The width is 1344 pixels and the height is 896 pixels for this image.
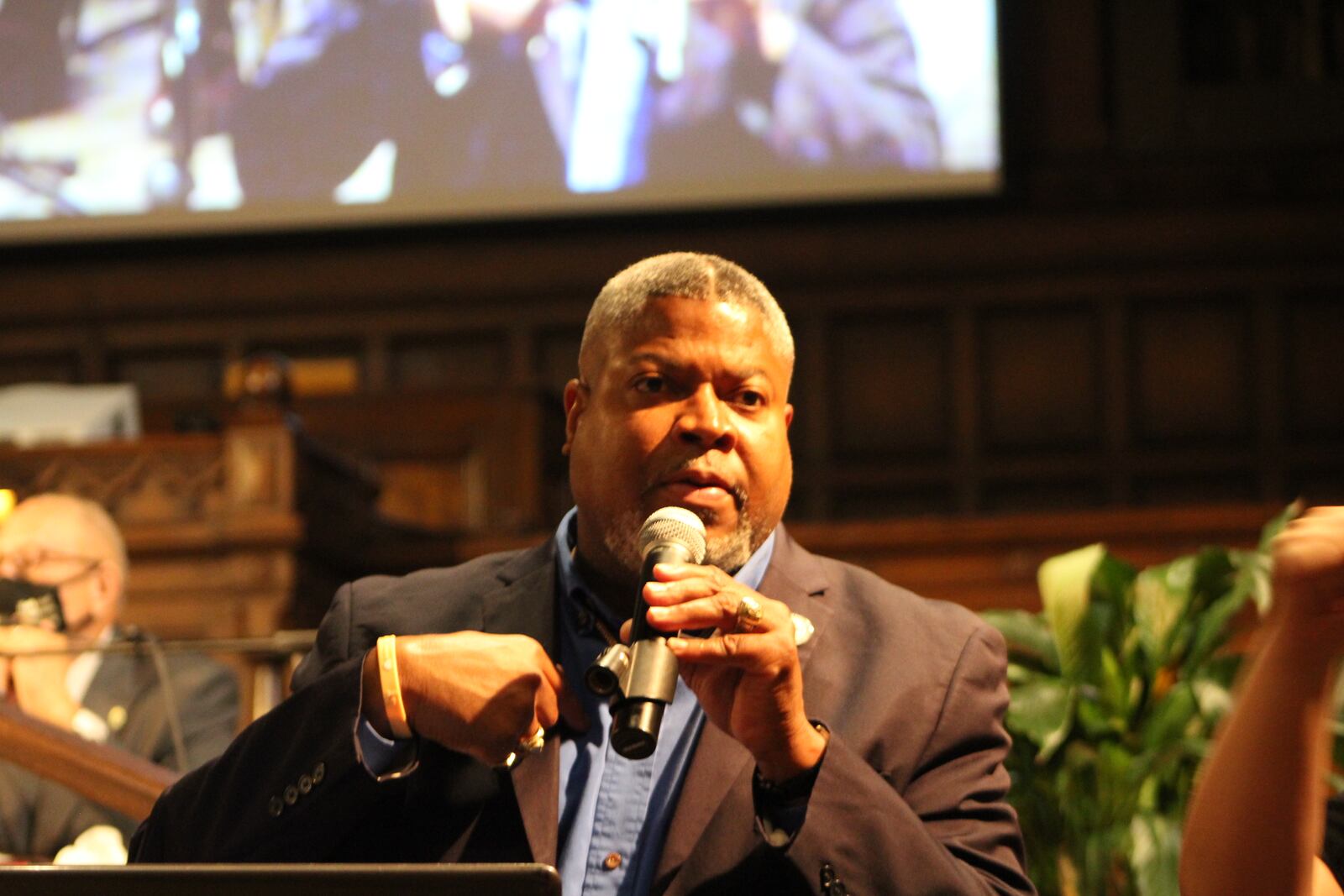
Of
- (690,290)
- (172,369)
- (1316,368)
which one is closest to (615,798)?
(690,290)

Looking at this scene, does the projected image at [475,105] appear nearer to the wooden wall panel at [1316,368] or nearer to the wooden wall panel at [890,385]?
the wooden wall panel at [890,385]

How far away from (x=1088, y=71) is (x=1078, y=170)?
41cm

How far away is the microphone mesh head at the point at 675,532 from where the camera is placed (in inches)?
66.7

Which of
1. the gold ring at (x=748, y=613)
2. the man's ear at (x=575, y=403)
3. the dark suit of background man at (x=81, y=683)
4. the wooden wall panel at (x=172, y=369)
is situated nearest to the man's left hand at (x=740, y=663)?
the gold ring at (x=748, y=613)

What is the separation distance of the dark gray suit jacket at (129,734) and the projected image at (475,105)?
3162mm

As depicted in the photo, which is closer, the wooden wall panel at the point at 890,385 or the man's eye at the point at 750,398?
the man's eye at the point at 750,398

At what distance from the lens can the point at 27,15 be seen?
6.73m

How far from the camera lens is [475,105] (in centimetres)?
659

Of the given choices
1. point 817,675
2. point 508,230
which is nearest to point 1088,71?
point 508,230

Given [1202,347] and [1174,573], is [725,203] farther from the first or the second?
[1174,573]

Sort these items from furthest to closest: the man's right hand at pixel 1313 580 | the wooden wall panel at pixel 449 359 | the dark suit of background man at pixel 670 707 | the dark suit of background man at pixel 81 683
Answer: the wooden wall panel at pixel 449 359, the dark suit of background man at pixel 81 683, the dark suit of background man at pixel 670 707, the man's right hand at pixel 1313 580

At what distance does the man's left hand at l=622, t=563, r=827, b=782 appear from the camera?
5.05ft

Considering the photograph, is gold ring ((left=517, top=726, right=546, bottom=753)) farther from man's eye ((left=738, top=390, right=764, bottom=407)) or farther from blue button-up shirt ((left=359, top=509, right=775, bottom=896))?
man's eye ((left=738, top=390, right=764, bottom=407))

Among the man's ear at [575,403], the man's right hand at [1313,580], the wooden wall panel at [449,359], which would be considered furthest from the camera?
the wooden wall panel at [449,359]
